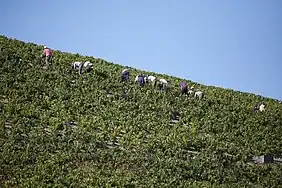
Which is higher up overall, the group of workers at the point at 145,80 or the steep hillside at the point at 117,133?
the group of workers at the point at 145,80

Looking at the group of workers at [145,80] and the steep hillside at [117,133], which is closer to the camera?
the steep hillside at [117,133]

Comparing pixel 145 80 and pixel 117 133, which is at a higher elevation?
pixel 145 80

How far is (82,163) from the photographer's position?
71.5ft

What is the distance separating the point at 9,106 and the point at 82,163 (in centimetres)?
723

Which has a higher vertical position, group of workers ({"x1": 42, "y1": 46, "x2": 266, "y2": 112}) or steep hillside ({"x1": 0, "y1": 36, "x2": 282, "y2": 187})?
group of workers ({"x1": 42, "y1": 46, "x2": 266, "y2": 112})

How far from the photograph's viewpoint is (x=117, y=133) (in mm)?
26234

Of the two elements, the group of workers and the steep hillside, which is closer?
the steep hillside

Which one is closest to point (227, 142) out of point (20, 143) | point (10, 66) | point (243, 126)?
point (243, 126)

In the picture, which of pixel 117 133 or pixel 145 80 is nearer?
pixel 117 133

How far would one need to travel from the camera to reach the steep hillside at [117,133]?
21.0 m

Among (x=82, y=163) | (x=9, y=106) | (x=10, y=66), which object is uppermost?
(x=10, y=66)

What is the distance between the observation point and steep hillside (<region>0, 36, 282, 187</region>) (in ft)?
68.8

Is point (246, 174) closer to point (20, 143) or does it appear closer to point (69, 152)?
point (69, 152)

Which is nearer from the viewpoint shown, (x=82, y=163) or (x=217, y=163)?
(x=82, y=163)
